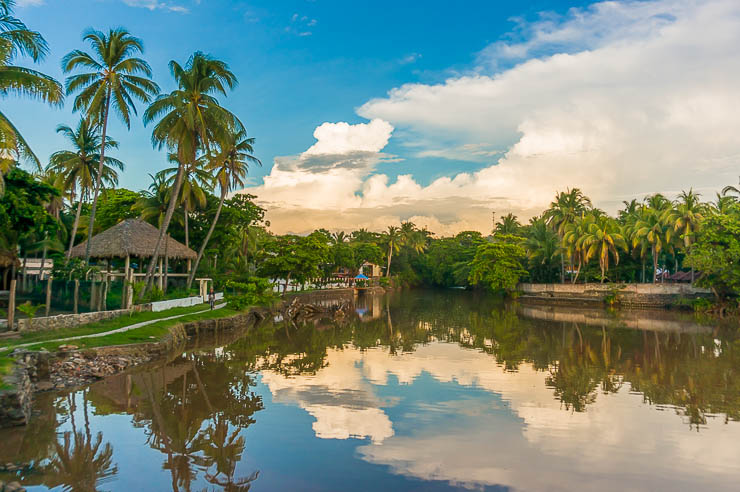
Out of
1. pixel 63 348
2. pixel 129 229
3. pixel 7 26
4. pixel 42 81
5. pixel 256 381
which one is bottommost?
pixel 256 381

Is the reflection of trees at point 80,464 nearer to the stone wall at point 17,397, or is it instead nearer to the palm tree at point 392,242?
the stone wall at point 17,397

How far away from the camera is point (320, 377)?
1638 centimetres

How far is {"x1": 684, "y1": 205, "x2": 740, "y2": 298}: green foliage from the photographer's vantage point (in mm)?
33938

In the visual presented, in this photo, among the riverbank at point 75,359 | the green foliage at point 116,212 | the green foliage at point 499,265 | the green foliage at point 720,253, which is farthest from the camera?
the green foliage at point 499,265

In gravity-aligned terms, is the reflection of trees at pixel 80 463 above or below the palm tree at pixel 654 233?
below

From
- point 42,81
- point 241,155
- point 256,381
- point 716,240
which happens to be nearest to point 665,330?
point 716,240

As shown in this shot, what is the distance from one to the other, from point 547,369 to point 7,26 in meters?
21.1

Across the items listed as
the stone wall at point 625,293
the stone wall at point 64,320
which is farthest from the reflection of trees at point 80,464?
the stone wall at point 625,293

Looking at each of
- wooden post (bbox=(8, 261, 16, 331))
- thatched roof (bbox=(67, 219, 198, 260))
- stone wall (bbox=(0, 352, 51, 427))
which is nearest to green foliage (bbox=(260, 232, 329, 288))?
thatched roof (bbox=(67, 219, 198, 260))

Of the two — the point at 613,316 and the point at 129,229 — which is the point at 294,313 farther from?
the point at 613,316

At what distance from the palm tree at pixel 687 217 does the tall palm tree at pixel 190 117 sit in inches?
1413

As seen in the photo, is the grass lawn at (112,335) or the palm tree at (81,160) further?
the palm tree at (81,160)

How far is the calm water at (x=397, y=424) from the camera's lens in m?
8.62

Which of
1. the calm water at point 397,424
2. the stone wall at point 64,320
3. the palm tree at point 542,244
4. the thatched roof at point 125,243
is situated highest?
the palm tree at point 542,244
